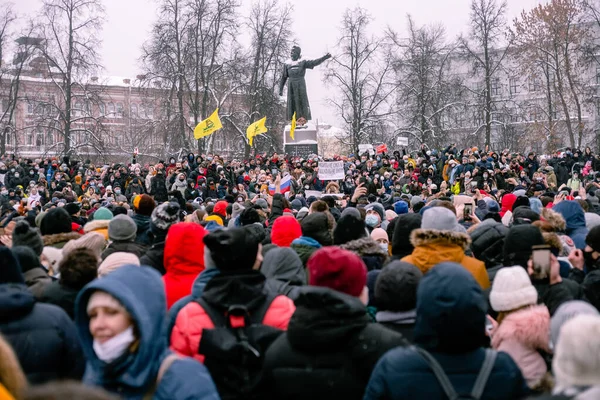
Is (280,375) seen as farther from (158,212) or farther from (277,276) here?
(158,212)

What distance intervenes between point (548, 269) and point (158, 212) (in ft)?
11.1

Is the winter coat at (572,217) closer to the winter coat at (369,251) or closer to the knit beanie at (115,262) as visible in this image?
the winter coat at (369,251)

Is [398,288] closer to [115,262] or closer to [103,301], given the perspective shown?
[103,301]

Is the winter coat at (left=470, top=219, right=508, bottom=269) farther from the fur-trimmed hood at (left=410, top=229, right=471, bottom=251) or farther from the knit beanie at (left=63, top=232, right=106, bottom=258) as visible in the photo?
the knit beanie at (left=63, top=232, right=106, bottom=258)

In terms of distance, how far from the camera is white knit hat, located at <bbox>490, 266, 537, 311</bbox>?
3488 mm

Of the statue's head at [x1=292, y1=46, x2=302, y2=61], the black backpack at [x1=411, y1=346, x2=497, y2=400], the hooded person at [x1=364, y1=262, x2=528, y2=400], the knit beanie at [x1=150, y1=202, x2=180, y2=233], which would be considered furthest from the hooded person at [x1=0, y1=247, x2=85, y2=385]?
the statue's head at [x1=292, y1=46, x2=302, y2=61]

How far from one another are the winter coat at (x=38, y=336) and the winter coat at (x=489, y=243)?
353cm

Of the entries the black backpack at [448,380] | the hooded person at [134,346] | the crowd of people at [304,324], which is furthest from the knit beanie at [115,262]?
the black backpack at [448,380]

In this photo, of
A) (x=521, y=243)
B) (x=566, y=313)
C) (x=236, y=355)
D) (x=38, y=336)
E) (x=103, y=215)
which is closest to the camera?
(x=566, y=313)

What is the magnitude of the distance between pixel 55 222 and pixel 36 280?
220cm

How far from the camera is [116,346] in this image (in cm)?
256

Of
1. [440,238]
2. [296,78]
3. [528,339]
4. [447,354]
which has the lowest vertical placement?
[528,339]

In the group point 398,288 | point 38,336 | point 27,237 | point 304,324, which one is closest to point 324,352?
point 304,324

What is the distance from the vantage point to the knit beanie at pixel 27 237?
18.0 ft
